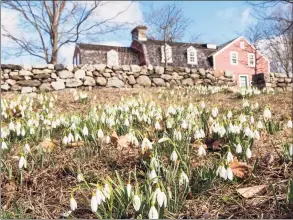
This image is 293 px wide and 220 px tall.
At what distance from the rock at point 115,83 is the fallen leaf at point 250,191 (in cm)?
811

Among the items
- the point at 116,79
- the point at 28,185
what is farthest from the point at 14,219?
the point at 116,79

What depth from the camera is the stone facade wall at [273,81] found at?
501 inches

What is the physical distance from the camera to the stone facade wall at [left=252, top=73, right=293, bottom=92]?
12734 millimetres

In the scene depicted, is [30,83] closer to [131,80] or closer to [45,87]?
[45,87]

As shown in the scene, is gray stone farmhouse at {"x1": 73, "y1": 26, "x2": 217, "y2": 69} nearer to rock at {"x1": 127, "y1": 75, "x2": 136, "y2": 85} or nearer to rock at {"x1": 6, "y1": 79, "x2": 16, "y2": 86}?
rock at {"x1": 127, "y1": 75, "x2": 136, "y2": 85}

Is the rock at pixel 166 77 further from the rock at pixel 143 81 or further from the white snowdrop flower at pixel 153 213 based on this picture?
the white snowdrop flower at pixel 153 213

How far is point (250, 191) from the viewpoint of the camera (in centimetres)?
215

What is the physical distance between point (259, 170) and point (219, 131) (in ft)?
1.76

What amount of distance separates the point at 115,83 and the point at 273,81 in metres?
6.26

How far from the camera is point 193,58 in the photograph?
32.2 metres

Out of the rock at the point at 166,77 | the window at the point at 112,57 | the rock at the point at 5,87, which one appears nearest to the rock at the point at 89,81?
the rock at the point at 5,87

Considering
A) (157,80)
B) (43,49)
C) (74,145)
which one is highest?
(43,49)

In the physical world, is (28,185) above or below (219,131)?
below

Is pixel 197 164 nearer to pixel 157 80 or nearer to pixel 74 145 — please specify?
pixel 74 145
